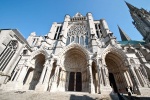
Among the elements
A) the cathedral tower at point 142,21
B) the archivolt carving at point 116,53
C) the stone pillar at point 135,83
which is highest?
the cathedral tower at point 142,21

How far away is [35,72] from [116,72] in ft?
33.8

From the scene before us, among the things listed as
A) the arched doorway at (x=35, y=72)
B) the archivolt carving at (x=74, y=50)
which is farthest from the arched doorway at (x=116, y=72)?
the arched doorway at (x=35, y=72)

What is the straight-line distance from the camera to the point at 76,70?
13.3m

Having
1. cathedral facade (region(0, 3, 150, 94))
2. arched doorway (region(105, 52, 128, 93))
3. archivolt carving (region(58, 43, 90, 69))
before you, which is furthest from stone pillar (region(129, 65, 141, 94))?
archivolt carving (region(58, 43, 90, 69))

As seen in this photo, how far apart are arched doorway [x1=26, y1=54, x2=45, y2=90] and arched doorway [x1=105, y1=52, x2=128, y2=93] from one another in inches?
356

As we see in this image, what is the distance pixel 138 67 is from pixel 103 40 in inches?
285

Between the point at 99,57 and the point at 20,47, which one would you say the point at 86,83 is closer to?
the point at 99,57

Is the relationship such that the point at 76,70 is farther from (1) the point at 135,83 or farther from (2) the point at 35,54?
(1) the point at 135,83

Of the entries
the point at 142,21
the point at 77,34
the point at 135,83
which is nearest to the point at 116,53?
the point at 135,83

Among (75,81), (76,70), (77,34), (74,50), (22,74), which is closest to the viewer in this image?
(22,74)

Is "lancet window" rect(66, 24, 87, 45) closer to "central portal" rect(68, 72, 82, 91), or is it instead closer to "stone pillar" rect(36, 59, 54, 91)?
"central portal" rect(68, 72, 82, 91)

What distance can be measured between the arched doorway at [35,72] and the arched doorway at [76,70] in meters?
3.50

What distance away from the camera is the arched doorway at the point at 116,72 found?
1145 cm

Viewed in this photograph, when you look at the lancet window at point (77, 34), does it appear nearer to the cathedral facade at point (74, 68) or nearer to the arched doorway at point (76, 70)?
the cathedral facade at point (74, 68)
